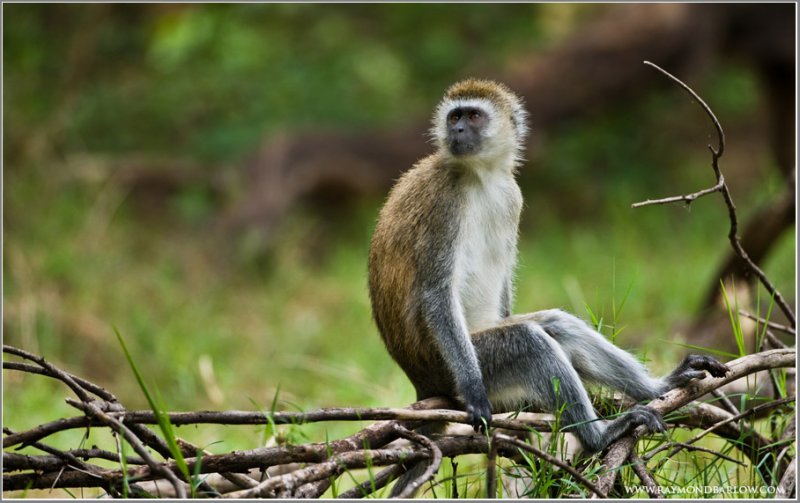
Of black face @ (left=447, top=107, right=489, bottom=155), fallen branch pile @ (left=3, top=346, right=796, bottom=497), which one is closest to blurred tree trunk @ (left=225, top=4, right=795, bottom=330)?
black face @ (left=447, top=107, right=489, bottom=155)

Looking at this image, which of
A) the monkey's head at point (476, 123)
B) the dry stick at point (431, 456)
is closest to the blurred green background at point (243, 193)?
the monkey's head at point (476, 123)

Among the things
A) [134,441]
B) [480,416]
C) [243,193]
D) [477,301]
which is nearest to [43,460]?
[134,441]

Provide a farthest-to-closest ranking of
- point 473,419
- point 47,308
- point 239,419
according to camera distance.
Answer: point 47,308 < point 473,419 < point 239,419

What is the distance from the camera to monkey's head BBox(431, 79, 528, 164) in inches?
188

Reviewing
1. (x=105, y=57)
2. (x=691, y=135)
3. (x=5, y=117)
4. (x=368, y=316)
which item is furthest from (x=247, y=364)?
(x=691, y=135)

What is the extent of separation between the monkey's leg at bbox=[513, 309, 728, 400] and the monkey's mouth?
0.95m

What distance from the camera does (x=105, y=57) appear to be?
13695mm

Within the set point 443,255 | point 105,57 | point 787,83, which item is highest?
point 105,57

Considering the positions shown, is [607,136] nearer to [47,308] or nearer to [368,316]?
[368,316]

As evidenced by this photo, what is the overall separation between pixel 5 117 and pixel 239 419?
864 centimetres

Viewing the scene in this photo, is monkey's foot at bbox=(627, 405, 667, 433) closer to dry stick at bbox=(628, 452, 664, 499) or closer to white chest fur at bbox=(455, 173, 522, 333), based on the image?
dry stick at bbox=(628, 452, 664, 499)

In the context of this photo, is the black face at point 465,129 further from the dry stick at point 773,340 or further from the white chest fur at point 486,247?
the dry stick at point 773,340

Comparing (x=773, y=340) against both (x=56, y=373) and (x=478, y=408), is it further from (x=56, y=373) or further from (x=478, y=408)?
(x=56, y=373)

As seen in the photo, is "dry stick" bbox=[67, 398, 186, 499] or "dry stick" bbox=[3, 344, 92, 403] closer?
"dry stick" bbox=[67, 398, 186, 499]
